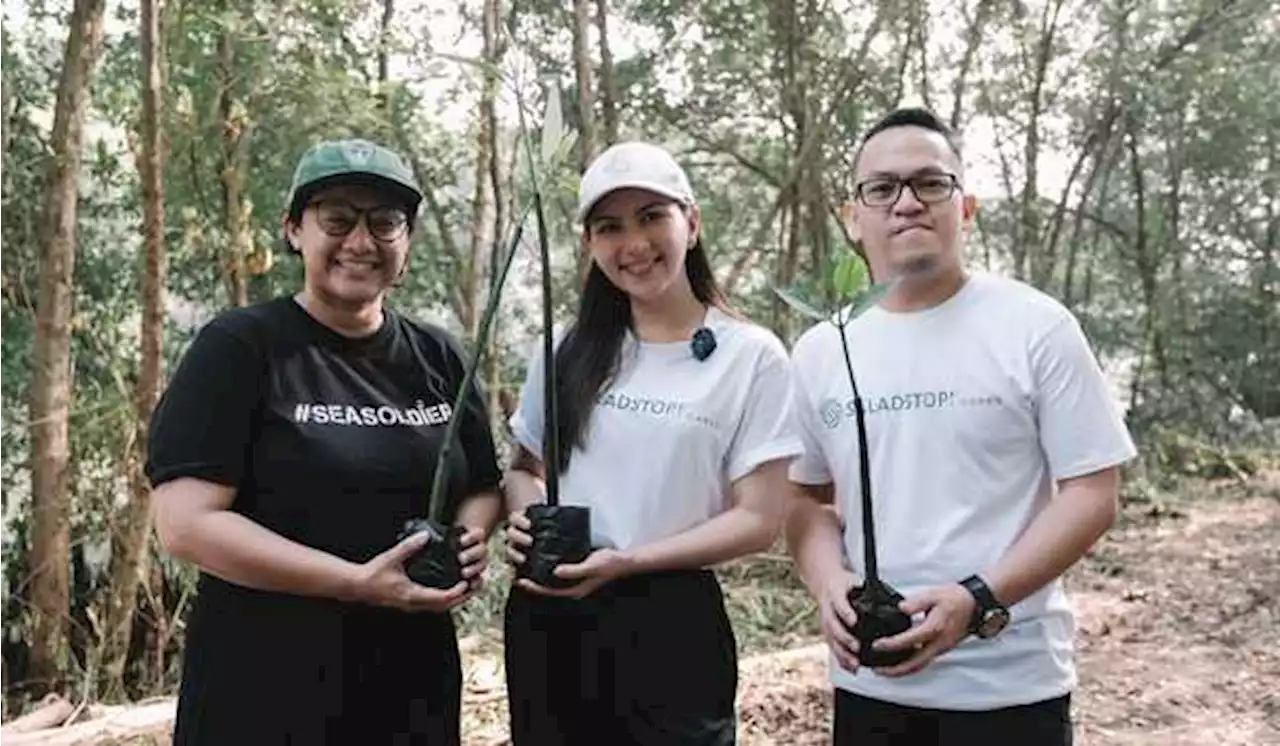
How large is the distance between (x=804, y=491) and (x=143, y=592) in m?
3.33

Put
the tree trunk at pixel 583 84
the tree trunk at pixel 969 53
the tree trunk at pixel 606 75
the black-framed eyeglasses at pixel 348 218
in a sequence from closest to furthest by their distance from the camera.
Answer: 1. the black-framed eyeglasses at pixel 348 218
2. the tree trunk at pixel 583 84
3. the tree trunk at pixel 606 75
4. the tree trunk at pixel 969 53

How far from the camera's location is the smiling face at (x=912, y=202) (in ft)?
4.95

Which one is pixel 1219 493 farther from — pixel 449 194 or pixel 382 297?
pixel 382 297

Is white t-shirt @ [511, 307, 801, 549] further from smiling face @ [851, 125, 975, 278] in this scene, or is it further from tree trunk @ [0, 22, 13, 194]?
tree trunk @ [0, 22, 13, 194]

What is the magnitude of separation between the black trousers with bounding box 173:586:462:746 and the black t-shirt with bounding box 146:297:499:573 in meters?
0.10

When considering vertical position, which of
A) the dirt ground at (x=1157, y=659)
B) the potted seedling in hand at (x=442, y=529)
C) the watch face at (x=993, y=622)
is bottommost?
the dirt ground at (x=1157, y=659)

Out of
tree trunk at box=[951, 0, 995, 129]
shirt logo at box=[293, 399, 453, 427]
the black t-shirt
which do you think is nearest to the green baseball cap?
the black t-shirt

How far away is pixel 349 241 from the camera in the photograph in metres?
1.62

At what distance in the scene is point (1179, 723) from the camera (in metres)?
3.75

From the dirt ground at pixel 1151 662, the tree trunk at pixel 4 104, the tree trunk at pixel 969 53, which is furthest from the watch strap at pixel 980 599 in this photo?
the tree trunk at pixel 969 53

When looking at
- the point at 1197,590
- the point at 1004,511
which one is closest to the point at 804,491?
the point at 1004,511

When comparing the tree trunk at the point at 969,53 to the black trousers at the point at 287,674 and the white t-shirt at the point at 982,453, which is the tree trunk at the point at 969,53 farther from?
the black trousers at the point at 287,674

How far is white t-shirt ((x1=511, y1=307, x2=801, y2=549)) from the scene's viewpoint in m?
1.67

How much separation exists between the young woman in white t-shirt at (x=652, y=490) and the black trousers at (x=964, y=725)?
26 centimetres
